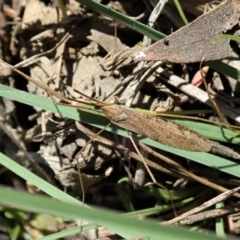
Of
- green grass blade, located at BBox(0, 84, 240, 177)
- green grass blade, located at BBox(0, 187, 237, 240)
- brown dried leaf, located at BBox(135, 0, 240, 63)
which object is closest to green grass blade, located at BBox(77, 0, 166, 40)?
brown dried leaf, located at BBox(135, 0, 240, 63)

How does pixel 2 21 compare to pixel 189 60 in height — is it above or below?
above

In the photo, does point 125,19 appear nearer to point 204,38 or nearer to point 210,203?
point 204,38

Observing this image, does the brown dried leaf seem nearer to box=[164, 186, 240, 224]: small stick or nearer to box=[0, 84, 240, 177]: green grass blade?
box=[0, 84, 240, 177]: green grass blade

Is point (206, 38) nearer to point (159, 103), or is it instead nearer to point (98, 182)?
point (159, 103)

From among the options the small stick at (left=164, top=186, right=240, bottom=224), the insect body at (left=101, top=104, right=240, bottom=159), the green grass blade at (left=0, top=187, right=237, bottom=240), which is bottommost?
the small stick at (left=164, top=186, right=240, bottom=224)

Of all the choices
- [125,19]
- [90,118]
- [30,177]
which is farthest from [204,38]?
[30,177]

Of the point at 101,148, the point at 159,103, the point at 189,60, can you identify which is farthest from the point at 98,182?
the point at 189,60
